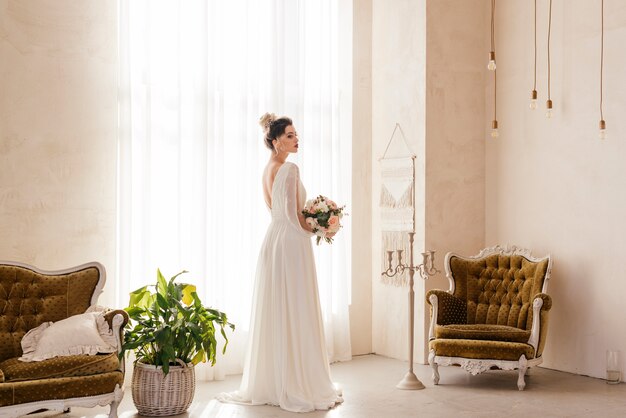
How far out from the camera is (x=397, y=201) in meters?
7.21

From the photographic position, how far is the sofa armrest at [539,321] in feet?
19.7

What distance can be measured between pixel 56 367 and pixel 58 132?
6.43ft

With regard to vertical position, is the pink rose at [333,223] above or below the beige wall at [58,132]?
below

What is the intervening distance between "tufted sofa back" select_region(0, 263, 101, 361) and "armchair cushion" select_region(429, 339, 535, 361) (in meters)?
2.72

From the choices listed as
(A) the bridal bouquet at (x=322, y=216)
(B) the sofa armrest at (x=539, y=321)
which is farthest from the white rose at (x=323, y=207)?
(B) the sofa armrest at (x=539, y=321)

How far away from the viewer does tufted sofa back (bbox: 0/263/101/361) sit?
5.00m

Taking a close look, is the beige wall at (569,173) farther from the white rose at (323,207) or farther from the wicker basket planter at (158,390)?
the wicker basket planter at (158,390)

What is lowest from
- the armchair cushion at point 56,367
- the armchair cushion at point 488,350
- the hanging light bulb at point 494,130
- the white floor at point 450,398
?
the white floor at point 450,398

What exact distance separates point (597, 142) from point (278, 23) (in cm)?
288

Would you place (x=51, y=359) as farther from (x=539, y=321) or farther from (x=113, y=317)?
(x=539, y=321)

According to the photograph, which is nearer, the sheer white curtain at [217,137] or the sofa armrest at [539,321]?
the sofa armrest at [539,321]

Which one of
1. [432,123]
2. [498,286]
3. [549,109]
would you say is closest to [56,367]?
[498,286]

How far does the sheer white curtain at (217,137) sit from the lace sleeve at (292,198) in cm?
111

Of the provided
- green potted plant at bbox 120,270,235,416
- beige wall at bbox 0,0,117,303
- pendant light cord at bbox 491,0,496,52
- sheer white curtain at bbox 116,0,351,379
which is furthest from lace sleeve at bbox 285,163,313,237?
pendant light cord at bbox 491,0,496,52
